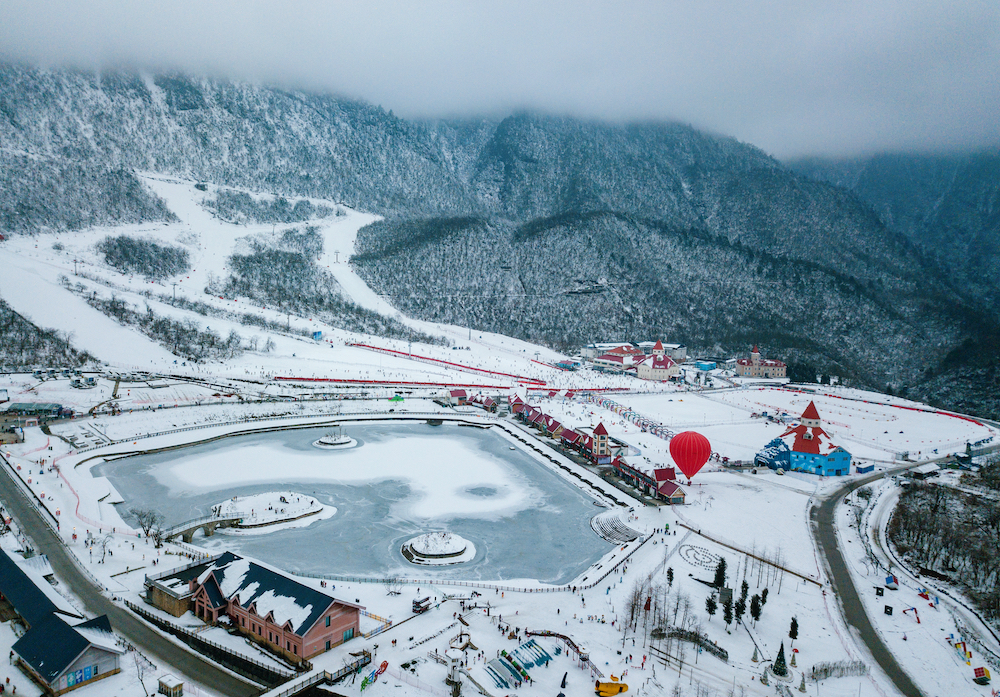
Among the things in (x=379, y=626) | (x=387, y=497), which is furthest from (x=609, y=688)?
(x=387, y=497)

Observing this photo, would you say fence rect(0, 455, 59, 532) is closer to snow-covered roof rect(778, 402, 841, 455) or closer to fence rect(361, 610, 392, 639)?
fence rect(361, 610, 392, 639)

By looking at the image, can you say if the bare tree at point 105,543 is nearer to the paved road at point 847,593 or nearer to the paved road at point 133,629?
the paved road at point 133,629

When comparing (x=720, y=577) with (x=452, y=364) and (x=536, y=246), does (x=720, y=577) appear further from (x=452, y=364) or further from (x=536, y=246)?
(x=536, y=246)

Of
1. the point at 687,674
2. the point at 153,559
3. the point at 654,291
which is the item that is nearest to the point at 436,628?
the point at 687,674

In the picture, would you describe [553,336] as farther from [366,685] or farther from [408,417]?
[366,685]

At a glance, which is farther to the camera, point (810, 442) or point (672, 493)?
point (810, 442)

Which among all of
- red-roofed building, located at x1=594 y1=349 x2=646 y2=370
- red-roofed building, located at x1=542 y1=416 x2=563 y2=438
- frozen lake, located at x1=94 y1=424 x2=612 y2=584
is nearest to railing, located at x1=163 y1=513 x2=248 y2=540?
frozen lake, located at x1=94 y1=424 x2=612 y2=584
